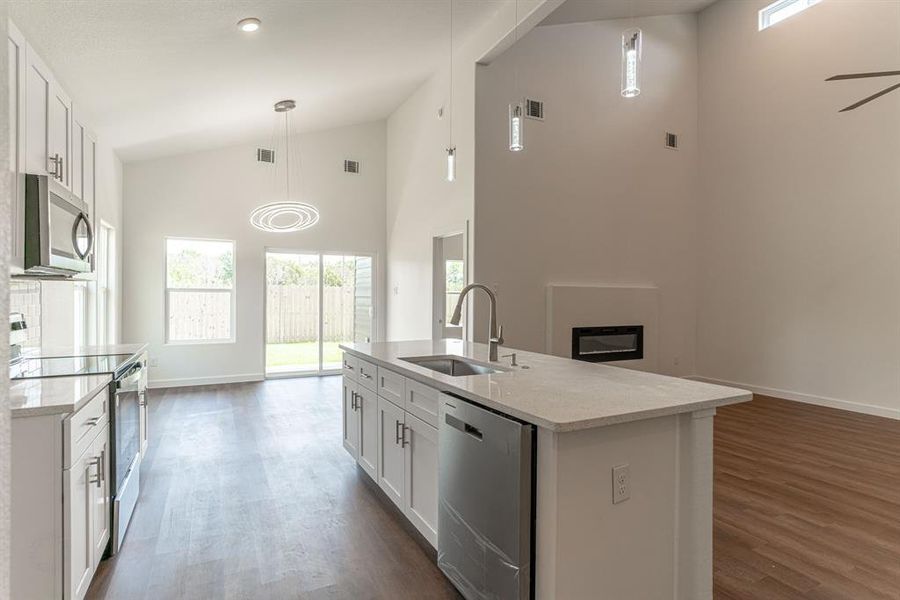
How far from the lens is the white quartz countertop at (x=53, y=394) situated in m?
1.68

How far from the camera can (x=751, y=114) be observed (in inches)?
241

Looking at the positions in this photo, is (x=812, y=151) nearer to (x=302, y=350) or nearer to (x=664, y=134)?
(x=664, y=134)

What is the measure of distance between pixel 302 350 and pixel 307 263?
1301 mm

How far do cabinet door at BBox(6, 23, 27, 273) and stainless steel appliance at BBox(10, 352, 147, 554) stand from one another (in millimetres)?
555

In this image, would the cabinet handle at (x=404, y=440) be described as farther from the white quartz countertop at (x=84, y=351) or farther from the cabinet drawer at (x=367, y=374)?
the white quartz countertop at (x=84, y=351)

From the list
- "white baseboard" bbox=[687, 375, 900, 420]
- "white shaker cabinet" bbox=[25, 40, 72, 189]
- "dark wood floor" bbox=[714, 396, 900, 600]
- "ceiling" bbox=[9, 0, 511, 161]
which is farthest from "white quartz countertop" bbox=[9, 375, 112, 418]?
"white baseboard" bbox=[687, 375, 900, 420]

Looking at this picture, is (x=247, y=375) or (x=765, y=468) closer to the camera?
(x=765, y=468)

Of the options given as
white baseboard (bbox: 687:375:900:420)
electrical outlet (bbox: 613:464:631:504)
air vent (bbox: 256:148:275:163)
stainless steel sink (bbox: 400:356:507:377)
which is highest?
air vent (bbox: 256:148:275:163)

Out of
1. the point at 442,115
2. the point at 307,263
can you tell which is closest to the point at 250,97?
the point at 442,115

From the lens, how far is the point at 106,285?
17.4 feet

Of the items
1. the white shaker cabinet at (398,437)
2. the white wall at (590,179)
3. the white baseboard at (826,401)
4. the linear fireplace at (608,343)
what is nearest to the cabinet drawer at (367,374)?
the white shaker cabinet at (398,437)

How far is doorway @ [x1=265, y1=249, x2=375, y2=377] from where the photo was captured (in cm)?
702

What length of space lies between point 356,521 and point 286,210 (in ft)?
12.3

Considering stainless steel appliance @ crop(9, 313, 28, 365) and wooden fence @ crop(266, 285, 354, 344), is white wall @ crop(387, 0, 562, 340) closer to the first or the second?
wooden fence @ crop(266, 285, 354, 344)
